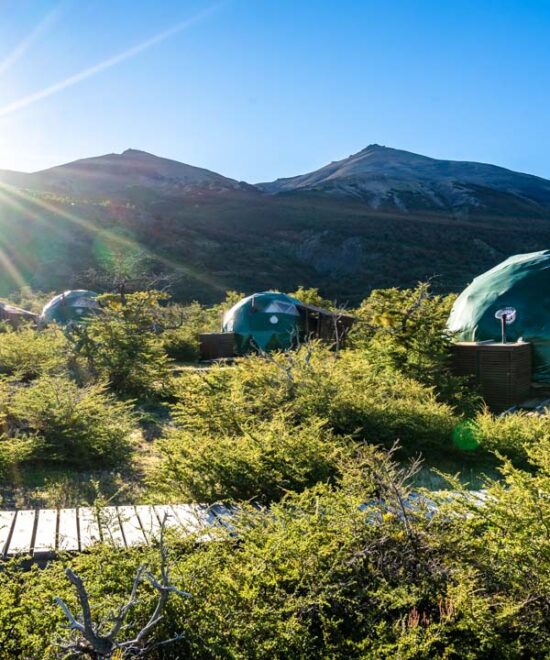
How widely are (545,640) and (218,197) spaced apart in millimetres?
73727

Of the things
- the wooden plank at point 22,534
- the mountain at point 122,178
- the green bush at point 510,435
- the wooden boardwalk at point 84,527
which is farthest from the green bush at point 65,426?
the mountain at point 122,178

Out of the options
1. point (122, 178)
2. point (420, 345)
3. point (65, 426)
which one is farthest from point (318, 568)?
point (122, 178)

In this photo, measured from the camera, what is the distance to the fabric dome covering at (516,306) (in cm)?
1154

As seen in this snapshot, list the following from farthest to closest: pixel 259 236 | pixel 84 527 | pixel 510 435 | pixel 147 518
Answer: pixel 259 236 → pixel 510 435 → pixel 147 518 → pixel 84 527

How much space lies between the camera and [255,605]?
2805 mm

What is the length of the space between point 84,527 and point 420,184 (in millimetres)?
96052

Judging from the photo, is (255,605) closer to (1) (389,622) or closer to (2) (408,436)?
(1) (389,622)

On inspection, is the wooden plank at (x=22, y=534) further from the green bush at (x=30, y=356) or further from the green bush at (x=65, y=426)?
the green bush at (x=30, y=356)

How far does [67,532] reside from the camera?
13.3 feet

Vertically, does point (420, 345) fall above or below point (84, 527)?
Answer: above

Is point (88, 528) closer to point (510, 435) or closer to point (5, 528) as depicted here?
point (5, 528)

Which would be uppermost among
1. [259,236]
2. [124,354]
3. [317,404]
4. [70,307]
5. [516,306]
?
[259,236]

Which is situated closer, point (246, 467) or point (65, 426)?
point (246, 467)

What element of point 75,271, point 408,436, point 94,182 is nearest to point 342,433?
point 408,436
